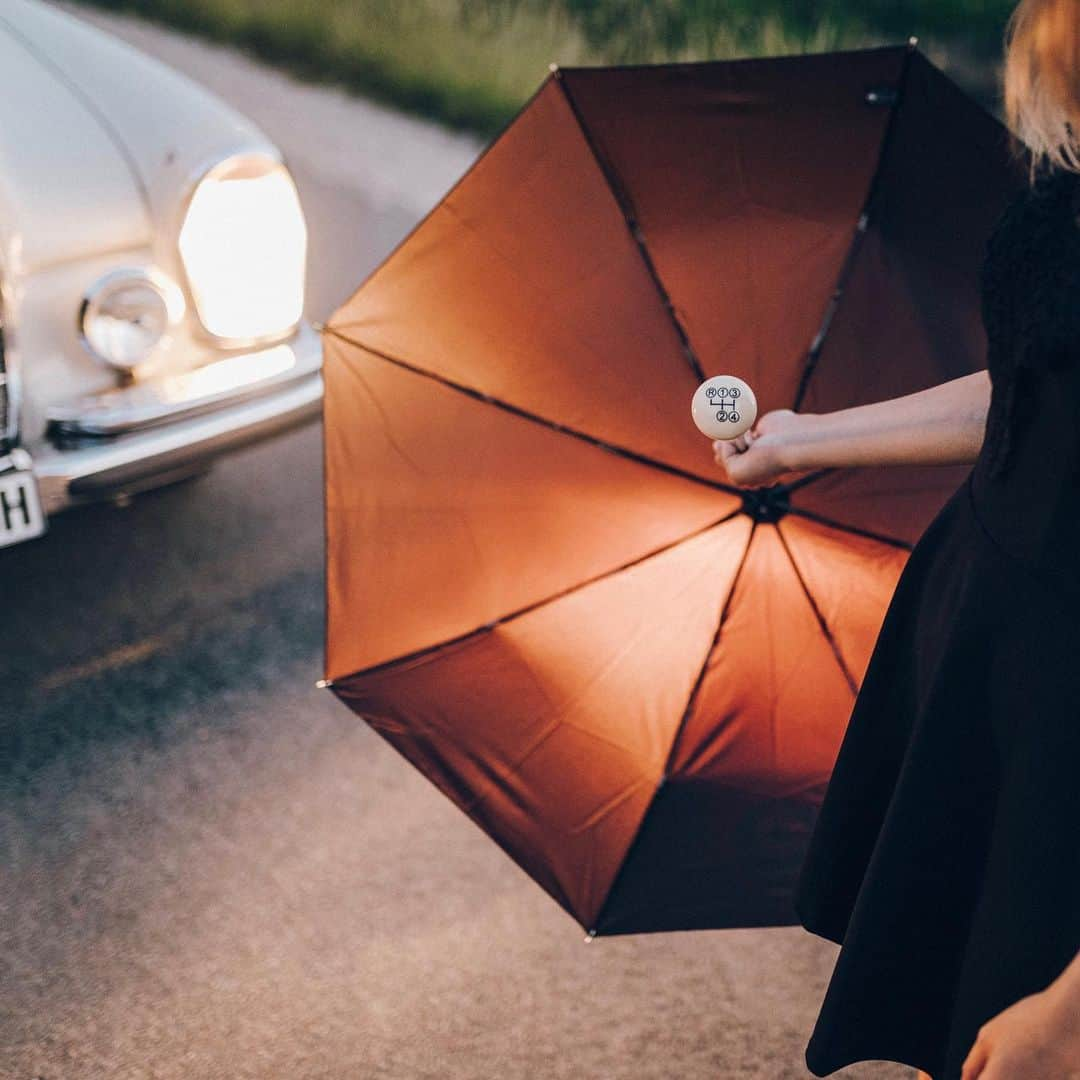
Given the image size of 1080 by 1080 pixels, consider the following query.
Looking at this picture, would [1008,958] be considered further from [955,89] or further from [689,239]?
[955,89]

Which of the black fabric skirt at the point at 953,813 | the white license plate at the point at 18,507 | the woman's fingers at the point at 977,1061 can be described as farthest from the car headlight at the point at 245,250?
the woman's fingers at the point at 977,1061

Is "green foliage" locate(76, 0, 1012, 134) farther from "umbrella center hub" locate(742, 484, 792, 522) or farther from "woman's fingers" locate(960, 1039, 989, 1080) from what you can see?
"woman's fingers" locate(960, 1039, 989, 1080)

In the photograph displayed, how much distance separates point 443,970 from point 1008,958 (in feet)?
4.19

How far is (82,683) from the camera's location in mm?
3035

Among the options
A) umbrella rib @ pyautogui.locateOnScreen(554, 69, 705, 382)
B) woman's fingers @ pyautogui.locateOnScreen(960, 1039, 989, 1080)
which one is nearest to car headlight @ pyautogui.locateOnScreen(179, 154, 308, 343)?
umbrella rib @ pyautogui.locateOnScreen(554, 69, 705, 382)

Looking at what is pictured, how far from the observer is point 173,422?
296cm

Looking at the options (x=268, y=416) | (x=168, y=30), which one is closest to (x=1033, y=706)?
(x=268, y=416)

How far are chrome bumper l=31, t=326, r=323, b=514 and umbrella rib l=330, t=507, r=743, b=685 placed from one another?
2.90ft

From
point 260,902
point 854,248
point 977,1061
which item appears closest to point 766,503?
point 854,248

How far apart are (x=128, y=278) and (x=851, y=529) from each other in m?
1.68

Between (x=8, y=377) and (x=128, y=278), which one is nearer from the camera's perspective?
(x=8, y=377)

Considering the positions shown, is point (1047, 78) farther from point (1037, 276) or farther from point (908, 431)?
point (908, 431)

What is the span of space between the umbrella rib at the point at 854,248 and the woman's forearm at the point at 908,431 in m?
0.42

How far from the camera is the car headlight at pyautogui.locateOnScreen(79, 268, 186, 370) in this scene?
283 cm
